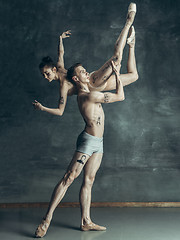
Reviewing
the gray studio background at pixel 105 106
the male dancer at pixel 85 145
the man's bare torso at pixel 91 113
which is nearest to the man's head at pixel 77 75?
the male dancer at pixel 85 145

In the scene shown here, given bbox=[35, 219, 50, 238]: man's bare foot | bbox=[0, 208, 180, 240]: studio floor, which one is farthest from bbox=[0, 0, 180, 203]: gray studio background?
bbox=[35, 219, 50, 238]: man's bare foot

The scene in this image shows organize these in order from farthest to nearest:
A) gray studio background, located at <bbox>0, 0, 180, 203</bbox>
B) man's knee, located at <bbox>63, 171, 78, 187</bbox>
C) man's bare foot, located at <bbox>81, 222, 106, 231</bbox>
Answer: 1. gray studio background, located at <bbox>0, 0, 180, 203</bbox>
2. man's bare foot, located at <bbox>81, 222, 106, 231</bbox>
3. man's knee, located at <bbox>63, 171, 78, 187</bbox>

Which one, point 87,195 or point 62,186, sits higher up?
point 62,186

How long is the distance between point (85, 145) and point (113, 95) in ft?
1.88

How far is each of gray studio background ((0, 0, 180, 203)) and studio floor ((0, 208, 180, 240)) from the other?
262 millimetres

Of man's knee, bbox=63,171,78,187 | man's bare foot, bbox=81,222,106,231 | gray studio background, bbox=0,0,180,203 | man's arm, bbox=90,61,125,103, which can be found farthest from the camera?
gray studio background, bbox=0,0,180,203

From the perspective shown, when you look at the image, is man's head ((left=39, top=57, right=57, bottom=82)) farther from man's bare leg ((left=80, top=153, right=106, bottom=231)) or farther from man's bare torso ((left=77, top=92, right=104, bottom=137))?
man's bare leg ((left=80, top=153, right=106, bottom=231))

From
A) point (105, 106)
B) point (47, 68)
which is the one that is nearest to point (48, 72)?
point (47, 68)

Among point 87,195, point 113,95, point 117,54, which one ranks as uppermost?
point 117,54

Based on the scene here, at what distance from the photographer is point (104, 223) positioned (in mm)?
3666

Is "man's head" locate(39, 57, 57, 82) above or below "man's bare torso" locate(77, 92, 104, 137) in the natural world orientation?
above

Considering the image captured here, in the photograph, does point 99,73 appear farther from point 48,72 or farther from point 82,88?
point 48,72

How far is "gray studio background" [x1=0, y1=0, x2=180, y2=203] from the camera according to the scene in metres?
4.36

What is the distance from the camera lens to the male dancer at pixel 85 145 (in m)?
3.25
